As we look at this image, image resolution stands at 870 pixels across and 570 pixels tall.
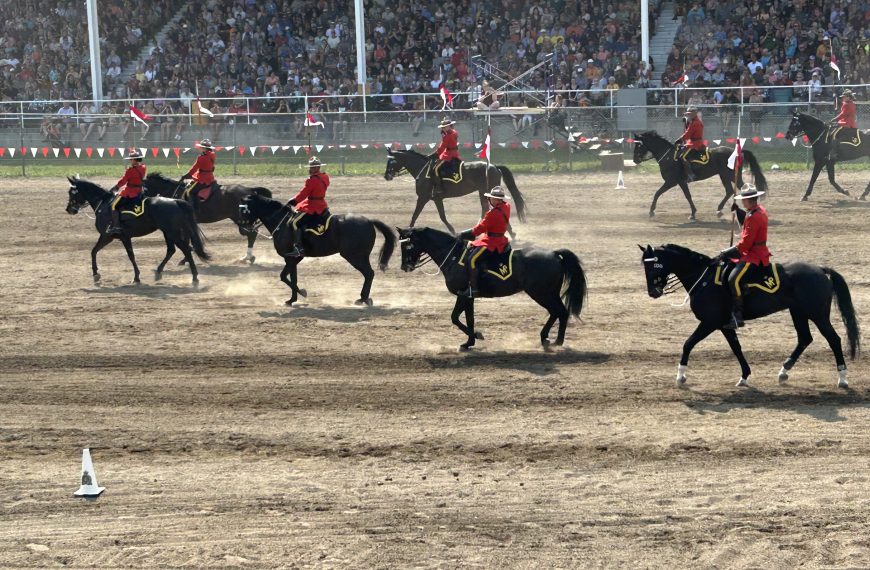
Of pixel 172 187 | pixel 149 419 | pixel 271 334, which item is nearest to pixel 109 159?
pixel 172 187

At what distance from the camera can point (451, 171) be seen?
2670 cm

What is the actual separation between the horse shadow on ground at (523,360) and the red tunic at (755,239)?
8.61 feet

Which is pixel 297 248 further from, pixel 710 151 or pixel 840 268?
pixel 710 151

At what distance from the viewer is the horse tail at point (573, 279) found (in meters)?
16.5

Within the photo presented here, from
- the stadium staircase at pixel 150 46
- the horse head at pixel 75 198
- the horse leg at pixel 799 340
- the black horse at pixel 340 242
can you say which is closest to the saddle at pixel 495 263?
the black horse at pixel 340 242

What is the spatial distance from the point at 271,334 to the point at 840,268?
35.6 ft

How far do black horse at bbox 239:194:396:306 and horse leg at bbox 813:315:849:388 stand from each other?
7.94m

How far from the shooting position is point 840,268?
21.8m

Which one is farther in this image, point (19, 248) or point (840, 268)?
point (19, 248)

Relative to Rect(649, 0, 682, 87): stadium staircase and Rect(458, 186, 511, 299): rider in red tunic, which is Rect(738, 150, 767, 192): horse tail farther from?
Rect(649, 0, 682, 87): stadium staircase

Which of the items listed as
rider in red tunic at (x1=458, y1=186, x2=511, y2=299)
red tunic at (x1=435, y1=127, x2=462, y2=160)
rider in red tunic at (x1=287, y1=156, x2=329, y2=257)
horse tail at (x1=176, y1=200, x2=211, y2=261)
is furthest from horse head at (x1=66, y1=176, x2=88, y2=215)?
rider in red tunic at (x1=458, y1=186, x2=511, y2=299)

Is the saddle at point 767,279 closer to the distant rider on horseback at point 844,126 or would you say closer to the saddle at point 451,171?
the saddle at point 451,171

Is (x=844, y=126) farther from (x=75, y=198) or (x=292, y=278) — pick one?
(x=75, y=198)

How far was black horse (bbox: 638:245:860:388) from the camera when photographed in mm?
14227
